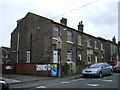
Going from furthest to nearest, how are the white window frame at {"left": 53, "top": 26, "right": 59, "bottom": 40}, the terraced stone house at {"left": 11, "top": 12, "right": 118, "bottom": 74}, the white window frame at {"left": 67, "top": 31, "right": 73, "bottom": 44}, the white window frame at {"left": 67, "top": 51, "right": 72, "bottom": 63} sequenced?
the white window frame at {"left": 67, "top": 31, "right": 73, "bottom": 44}
the white window frame at {"left": 67, "top": 51, "right": 72, "bottom": 63}
the white window frame at {"left": 53, "top": 26, "right": 59, "bottom": 40}
the terraced stone house at {"left": 11, "top": 12, "right": 118, "bottom": 74}

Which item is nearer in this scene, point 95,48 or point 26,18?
point 26,18

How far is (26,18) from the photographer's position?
27.5 m

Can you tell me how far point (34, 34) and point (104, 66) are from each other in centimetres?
1234

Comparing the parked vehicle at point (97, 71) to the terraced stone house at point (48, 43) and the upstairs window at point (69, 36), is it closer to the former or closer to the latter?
the terraced stone house at point (48, 43)

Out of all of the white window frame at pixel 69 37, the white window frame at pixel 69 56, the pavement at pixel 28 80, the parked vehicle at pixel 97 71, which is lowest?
the pavement at pixel 28 80

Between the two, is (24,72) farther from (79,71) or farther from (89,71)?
(89,71)

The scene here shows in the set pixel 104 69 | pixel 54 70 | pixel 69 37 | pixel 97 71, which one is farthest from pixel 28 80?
pixel 69 37

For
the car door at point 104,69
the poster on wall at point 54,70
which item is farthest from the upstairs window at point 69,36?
the car door at point 104,69

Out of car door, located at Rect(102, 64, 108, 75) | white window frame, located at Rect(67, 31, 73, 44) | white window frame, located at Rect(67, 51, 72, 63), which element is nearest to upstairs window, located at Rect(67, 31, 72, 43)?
white window frame, located at Rect(67, 31, 73, 44)

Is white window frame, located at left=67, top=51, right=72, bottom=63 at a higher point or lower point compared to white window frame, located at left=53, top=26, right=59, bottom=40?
lower

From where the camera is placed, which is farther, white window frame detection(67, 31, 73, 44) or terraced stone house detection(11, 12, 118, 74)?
white window frame detection(67, 31, 73, 44)

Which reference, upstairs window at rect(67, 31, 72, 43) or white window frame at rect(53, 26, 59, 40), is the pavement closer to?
white window frame at rect(53, 26, 59, 40)

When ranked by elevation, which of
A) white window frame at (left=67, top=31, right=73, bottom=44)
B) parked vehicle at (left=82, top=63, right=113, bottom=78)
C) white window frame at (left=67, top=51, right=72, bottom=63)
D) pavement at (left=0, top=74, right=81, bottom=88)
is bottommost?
pavement at (left=0, top=74, right=81, bottom=88)

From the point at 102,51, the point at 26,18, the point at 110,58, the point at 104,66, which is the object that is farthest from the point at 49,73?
the point at 110,58
